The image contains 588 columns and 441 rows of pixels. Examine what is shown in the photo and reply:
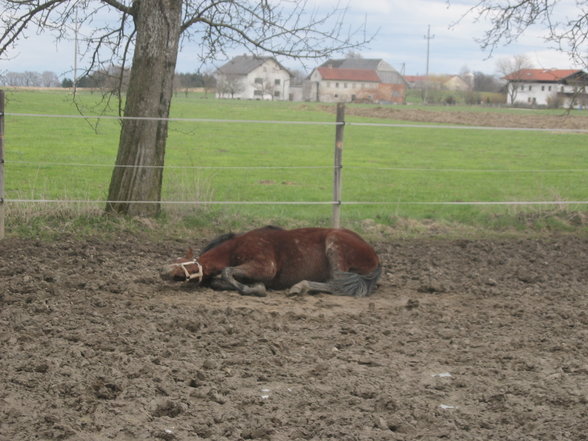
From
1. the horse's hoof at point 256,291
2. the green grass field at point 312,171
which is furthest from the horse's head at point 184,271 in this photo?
the green grass field at point 312,171

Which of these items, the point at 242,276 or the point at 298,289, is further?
the point at 298,289

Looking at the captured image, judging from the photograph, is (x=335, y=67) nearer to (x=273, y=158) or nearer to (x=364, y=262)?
(x=273, y=158)

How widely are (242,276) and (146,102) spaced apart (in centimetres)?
451

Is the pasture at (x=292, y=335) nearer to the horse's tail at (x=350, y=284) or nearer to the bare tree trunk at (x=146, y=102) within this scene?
the horse's tail at (x=350, y=284)

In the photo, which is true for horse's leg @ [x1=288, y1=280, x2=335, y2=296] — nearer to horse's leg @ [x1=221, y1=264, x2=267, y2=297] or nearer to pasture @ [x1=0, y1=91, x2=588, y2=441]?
pasture @ [x1=0, y1=91, x2=588, y2=441]

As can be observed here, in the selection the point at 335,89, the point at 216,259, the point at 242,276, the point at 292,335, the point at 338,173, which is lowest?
the point at 292,335

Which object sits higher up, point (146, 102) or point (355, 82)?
point (355, 82)

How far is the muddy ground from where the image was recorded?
381cm

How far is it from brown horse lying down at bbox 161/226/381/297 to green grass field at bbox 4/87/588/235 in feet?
8.61

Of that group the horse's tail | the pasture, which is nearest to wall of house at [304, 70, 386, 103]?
the pasture

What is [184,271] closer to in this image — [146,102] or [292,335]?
[292,335]

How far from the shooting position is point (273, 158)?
21172mm

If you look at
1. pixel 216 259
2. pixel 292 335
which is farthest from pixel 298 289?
pixel 292 335

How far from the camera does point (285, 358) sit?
4902mm
